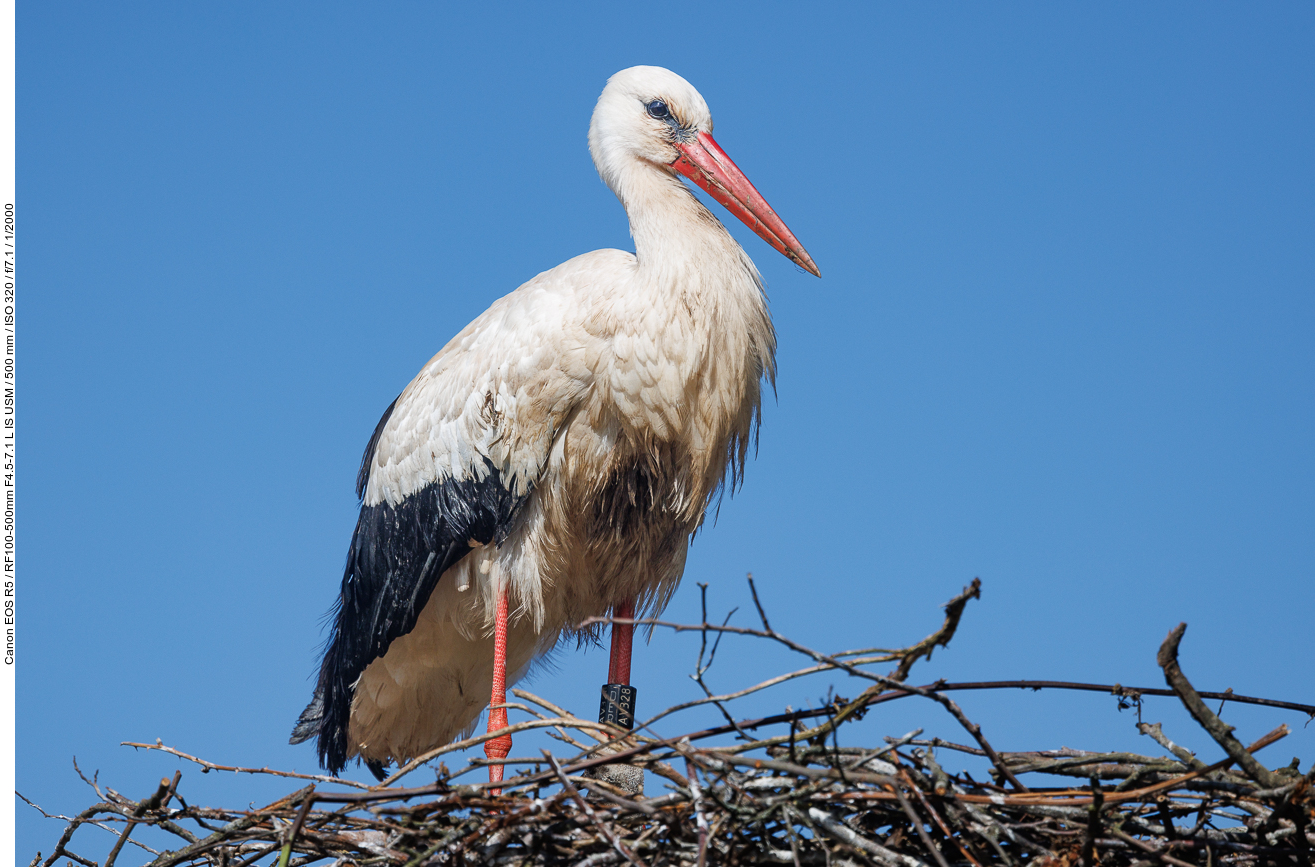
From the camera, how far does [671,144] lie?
3.69 m

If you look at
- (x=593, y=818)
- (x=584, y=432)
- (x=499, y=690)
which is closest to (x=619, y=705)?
(x=499, y=690)

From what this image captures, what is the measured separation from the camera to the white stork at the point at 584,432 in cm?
335

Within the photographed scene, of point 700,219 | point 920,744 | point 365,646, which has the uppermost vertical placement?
point 700,219

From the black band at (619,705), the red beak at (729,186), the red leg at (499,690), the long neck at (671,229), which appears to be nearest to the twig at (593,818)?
the black band at (619,705)

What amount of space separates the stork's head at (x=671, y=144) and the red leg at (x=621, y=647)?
1.21 m

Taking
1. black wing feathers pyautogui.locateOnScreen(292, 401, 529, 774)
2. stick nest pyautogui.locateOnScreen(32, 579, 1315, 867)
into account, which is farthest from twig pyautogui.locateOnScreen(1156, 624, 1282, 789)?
black wing feathers pyautogui.locateOnScreen(292, 401, 529, 774)

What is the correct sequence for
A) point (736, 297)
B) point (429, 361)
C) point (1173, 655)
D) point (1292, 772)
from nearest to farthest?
point (1173, 655) → point (1292, 772) → point (736, 297) → point (429, 361)

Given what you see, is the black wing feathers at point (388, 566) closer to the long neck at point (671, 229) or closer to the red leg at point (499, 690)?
the red leg at point (499, 690)

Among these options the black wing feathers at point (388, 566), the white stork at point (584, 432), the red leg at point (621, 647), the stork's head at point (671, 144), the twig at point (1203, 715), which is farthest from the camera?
the red leg at point (621, 647)

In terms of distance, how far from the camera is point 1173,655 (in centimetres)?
182

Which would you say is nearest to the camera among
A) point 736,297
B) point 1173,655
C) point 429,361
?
point 1173,655

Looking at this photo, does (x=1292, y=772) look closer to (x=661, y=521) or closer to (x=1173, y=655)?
(x=1173, y=655)

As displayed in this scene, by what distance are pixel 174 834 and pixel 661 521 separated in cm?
160

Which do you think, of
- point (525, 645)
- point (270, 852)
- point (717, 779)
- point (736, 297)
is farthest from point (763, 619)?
point (525, 645)
